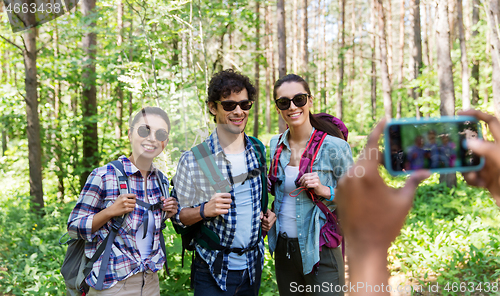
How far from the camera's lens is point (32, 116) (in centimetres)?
660

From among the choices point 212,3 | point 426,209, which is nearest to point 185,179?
point 426,209

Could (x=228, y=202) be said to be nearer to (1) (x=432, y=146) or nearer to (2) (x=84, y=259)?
(2) (x=84, y=259)

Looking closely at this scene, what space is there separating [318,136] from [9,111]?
8.18m

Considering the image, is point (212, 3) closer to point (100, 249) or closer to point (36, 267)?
point (36, 267)

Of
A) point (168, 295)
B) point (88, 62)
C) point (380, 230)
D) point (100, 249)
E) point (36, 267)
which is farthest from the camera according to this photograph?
point (88, 62)

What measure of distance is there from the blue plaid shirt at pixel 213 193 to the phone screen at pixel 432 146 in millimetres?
1373

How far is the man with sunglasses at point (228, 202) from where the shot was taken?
6.96 feet

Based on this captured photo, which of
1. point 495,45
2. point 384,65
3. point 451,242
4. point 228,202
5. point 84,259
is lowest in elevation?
point 451,242

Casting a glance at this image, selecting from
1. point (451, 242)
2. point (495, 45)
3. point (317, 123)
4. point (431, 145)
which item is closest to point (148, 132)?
point (317, 123)

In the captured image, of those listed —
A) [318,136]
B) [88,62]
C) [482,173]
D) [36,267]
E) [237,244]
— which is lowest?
[36,267]

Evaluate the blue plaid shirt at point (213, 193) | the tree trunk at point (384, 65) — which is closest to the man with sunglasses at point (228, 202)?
the blue plaid shirt at point (213, 193)

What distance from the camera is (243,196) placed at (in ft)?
7.32

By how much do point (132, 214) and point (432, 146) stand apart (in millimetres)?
1690

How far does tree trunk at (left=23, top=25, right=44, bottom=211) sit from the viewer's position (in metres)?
6.31
